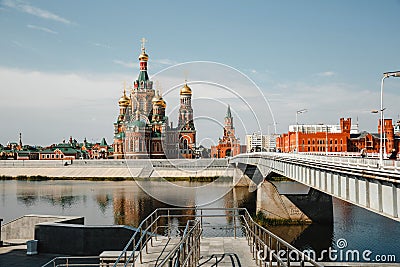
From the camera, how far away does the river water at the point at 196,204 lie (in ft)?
82.3

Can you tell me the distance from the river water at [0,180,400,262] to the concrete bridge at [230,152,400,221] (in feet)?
13.8

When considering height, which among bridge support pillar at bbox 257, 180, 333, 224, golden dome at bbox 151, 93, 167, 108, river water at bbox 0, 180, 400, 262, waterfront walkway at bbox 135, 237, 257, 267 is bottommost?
river water at bbox 0, 180, 400, 262

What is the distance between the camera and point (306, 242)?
26.2 m

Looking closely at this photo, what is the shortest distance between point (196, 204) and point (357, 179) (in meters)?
27.1

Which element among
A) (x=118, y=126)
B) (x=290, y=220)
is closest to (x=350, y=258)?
(x=290, y=220)

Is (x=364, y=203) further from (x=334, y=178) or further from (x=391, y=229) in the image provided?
(x=391, y=229)

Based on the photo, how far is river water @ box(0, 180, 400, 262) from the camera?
987 inches

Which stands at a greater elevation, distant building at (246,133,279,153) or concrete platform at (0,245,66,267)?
distant building at (246,133,279,153)

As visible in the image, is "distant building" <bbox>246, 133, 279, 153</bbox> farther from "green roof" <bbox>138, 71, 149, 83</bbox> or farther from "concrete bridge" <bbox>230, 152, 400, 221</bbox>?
"green roof" <bbox>138, 71, 149, 83</bbox>

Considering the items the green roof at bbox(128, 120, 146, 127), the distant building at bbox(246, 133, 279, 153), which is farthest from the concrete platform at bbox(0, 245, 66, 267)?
the green roof at bbox(128, 120, 146, 127)

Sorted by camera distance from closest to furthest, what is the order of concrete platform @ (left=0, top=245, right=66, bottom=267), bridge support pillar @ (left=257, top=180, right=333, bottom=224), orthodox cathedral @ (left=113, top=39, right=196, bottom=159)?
concrete platform @ (left=0, top=245, right=66, bottom=267)
bridge support pillar @ (left=257, top=180, right=333, bottom=224)
orthodox cathedral @ (left=113, top=39, right=196, bottom=159)

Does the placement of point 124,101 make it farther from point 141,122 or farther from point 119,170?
point 119,170

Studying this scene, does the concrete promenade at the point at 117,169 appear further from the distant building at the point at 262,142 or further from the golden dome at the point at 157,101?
the golden dome at the point at 157,101

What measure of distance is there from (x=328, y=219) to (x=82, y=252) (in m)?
20.4
